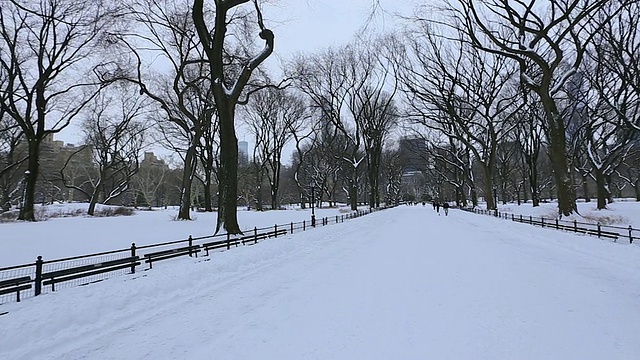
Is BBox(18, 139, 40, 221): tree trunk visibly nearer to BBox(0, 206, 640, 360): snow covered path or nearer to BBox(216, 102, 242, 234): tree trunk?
BBox(216, 102, 242, 234): tree trunk

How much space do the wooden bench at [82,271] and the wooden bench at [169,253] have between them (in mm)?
398

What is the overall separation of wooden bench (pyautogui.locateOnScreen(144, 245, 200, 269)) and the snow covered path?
4.54 ft

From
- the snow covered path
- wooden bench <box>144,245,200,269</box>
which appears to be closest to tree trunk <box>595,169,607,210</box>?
the snow covered path

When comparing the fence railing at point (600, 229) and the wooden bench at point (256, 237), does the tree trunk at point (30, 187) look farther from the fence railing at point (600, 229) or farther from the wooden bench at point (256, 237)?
the fence railing at point (600, 229)

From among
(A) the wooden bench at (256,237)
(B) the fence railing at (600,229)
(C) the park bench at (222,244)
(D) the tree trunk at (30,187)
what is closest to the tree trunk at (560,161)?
(B) the fence railing at (600,229)

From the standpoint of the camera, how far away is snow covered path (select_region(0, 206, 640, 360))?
507cm

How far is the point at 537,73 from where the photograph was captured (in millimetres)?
31250

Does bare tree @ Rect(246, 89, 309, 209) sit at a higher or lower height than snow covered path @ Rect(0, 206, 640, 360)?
higher

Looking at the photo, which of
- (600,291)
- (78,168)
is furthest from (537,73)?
(78,168)

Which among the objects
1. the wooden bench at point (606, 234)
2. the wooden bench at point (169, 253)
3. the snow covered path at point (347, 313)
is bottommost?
the snow covered path at point (347, 313)

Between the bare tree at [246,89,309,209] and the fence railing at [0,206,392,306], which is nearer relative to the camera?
the fence railing at [0,206,392,306]

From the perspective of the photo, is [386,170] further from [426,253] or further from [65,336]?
[65,336]

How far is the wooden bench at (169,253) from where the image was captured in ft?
37.6

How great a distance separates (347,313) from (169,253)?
327 inches
